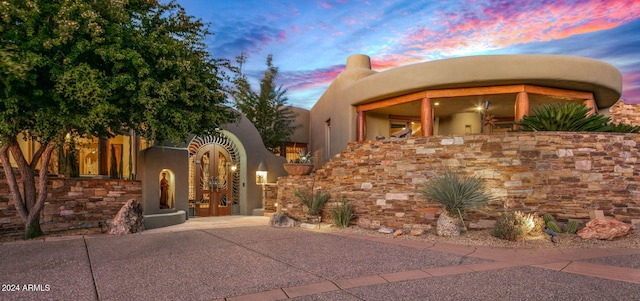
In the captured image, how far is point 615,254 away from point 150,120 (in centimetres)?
871

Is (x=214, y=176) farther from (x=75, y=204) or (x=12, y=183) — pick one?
(x=12, y=183)

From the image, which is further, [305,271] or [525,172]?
[525,172]

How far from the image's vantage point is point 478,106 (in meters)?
13.7

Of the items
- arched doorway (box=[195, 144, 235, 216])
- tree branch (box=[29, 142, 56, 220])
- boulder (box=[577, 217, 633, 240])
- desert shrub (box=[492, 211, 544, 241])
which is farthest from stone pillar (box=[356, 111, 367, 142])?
tree branch (box=[29, 142, 56, 220])

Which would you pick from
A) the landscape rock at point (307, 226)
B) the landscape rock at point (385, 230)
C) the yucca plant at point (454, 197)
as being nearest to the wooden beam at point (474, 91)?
the yucca plant at point (454, 197)

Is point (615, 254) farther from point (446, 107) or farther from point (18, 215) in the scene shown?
point (18, 215)

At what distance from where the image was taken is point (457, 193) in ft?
24.6

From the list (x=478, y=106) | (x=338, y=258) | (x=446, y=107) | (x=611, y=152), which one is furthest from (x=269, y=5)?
(x=611, y=152)

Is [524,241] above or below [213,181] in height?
below

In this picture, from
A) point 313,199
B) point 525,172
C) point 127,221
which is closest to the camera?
point 525,172

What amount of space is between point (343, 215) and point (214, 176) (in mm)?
6427

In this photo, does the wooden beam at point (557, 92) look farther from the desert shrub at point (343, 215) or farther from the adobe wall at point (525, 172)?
the desert shrub at point (343, 215)

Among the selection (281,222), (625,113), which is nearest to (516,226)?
(281,222)

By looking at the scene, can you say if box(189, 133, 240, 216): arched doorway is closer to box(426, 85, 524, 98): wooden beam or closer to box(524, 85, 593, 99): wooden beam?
box(426, 85, 524, 98): wooden beam
